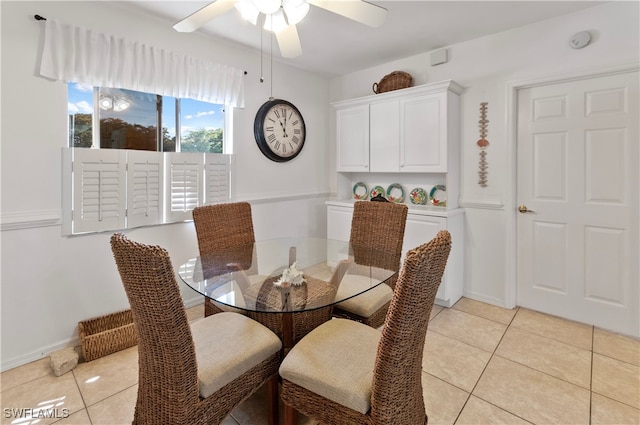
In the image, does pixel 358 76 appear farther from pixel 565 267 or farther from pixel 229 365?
pixel 229 365

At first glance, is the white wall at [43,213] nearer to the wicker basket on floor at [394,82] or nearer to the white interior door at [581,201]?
the wicker basket on floor at [394,82]

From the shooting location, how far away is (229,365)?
1.34m

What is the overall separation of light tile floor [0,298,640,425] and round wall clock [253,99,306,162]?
2.27m

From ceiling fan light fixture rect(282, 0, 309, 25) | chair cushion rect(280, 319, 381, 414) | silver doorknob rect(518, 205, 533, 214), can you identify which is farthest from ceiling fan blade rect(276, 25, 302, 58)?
silver doorknob rect(518, 205, 533, 214)

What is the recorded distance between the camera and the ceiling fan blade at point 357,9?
5.37 ft

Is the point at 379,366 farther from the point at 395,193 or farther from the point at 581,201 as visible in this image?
the point at 395,193

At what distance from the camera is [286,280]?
1.74 metres

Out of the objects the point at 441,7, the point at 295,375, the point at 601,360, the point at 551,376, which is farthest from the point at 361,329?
the point at 441,7

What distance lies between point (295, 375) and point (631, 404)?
1911mm

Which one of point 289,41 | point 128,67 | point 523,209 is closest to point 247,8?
point 289,41

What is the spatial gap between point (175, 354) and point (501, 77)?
130 inches

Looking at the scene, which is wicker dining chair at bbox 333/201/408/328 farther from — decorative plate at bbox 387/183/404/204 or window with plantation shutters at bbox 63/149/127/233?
window with plantation shutters at bbox 63/149/127/233

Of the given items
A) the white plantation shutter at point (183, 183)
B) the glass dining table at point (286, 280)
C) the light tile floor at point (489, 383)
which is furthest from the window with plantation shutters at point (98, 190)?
the light tile floor at point (489, 383)

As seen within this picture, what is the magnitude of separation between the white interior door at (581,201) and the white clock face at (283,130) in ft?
7.54
